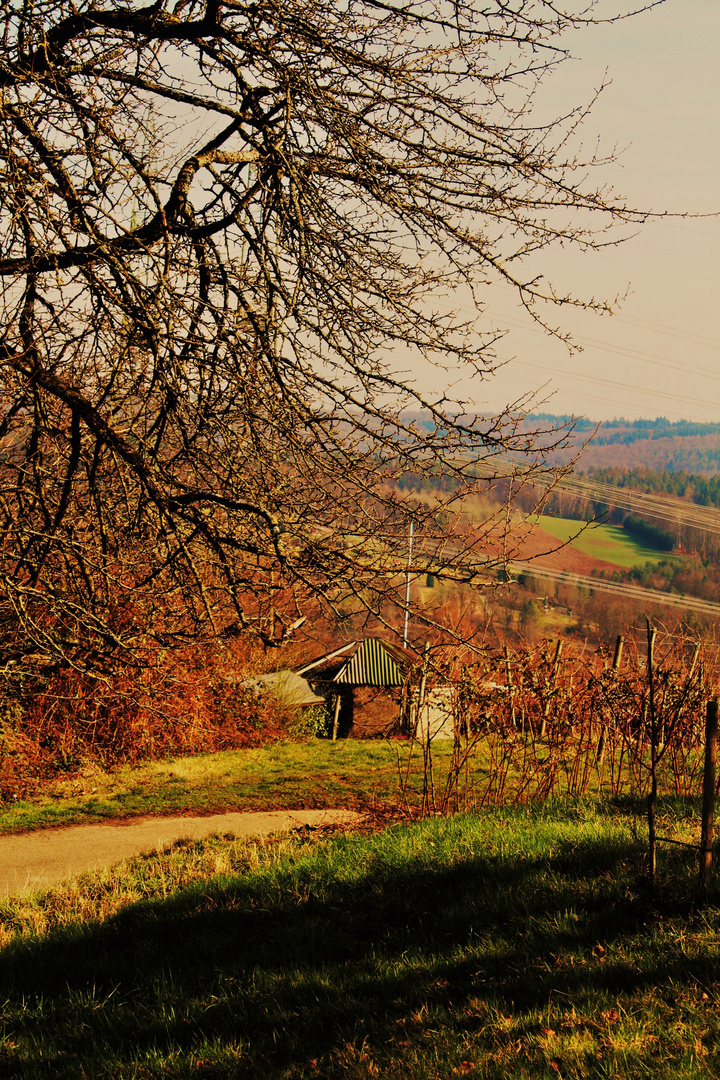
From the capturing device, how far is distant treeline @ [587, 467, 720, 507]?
402ft

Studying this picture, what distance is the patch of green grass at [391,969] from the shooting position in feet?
9.00

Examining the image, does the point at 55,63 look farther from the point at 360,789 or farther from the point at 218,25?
the point at 360,789

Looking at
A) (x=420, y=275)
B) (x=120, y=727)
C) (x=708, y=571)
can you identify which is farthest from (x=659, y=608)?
(x=420, y=275)

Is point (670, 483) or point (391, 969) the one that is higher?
point (670, 483)

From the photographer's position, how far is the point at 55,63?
3.96 meters

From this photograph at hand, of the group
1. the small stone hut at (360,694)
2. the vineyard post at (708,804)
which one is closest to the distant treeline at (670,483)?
the small stone hut at (360,694)

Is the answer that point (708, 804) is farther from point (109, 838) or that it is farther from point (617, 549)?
point (617, 549)

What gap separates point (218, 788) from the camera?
41.1 ft

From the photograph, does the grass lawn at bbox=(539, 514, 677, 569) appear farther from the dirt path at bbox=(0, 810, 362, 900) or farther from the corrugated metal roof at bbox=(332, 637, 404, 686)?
the dirt path at bbox=(0, 810, 362, 900)

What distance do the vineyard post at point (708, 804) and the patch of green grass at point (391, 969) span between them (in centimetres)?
13

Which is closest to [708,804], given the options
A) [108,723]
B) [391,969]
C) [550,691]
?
[391,969]

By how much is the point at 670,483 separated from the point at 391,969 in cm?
13641

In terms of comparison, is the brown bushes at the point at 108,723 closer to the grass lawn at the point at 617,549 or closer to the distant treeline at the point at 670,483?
the grass lawn at the point at 617,549

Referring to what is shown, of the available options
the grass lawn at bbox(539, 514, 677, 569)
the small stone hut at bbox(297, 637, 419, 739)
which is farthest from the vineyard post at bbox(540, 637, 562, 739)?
the grass lawn at bbox(539, 514, 677, 569)
